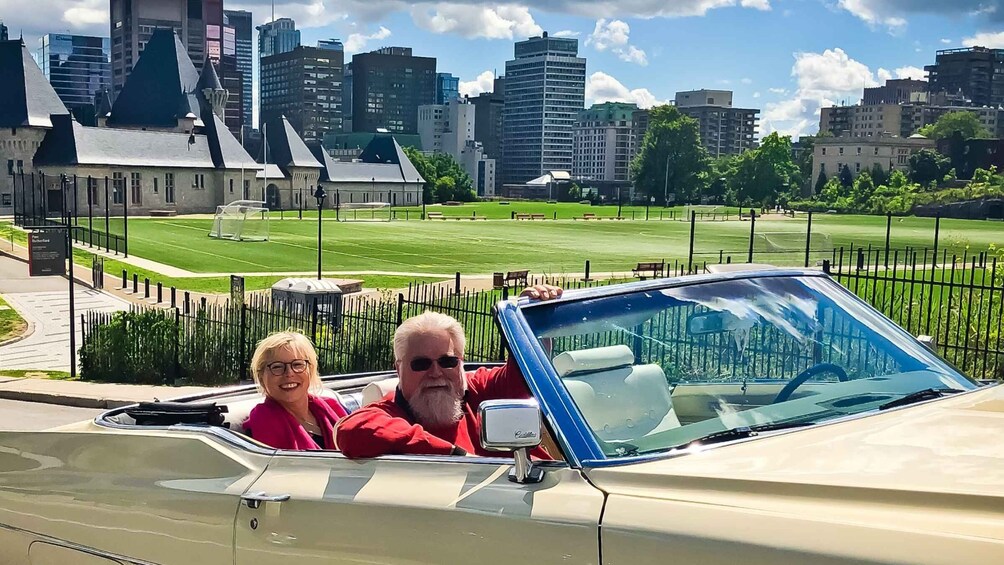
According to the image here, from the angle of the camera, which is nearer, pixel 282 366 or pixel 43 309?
pixel 282 366

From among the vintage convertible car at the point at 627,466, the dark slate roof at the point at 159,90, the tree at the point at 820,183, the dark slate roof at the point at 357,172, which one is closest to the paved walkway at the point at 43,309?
the vintage convertible car at the point at 627,466

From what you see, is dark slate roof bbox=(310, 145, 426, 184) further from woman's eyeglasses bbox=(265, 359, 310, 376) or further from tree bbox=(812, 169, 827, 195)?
woman's eyeglasses bbox=(265, 359, 310, 376)

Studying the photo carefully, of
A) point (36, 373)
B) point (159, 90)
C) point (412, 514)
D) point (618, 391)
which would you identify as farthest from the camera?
point (159, 90)

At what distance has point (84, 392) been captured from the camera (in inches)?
556

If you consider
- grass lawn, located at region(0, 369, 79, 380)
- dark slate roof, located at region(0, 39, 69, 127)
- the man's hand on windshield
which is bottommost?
grass lawn, located at region(0, 369, 79, 380)

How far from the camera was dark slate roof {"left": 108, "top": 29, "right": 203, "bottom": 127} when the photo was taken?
118 metres

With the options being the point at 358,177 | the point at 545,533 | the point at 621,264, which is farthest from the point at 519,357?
the point at 358,177

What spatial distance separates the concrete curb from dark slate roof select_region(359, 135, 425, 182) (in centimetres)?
13032

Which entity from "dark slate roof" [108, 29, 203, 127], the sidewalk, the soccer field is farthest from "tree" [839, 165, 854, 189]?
the sidewalk

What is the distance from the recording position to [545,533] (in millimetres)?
2605

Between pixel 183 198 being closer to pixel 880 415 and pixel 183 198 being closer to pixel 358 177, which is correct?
pixel 358 177

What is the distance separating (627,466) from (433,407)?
3.22 ft

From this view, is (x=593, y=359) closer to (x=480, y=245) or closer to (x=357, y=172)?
(x=480, y=245)

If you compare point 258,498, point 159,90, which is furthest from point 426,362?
point 159,90
